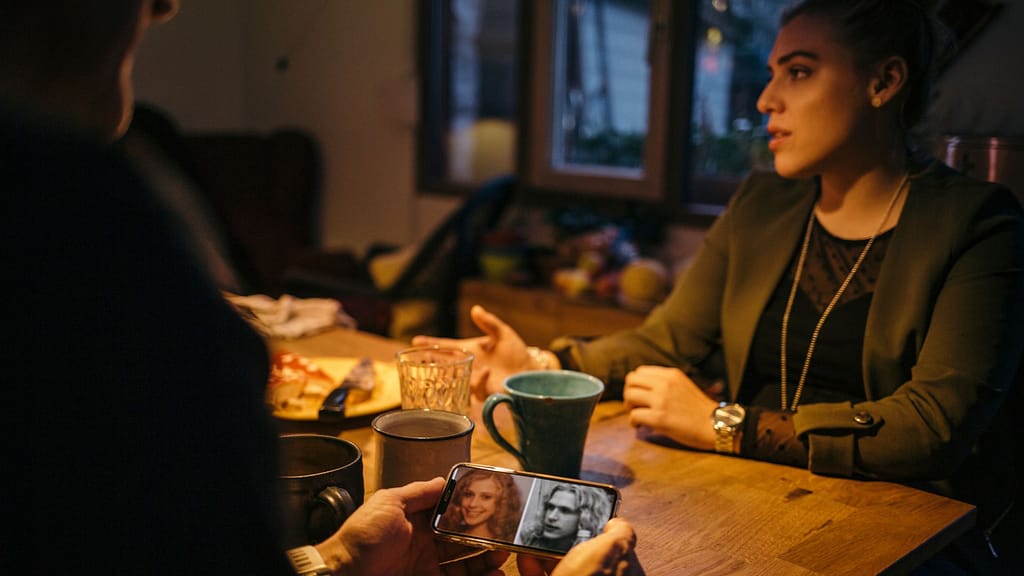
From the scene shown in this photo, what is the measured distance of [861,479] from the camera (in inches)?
50.6

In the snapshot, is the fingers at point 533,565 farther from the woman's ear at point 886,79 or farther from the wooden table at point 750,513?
the woman's ear at point 886,79

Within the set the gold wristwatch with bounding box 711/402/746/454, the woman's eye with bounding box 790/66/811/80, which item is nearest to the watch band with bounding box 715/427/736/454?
the gold wristwatch with bounding box 711/402/746/454

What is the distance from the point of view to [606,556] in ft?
2.63

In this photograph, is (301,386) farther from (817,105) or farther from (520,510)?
(817,105)

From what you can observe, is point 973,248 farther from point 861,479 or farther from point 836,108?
point 861,479

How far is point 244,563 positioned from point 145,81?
5.33m

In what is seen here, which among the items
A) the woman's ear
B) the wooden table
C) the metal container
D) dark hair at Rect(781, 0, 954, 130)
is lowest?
the wooden table

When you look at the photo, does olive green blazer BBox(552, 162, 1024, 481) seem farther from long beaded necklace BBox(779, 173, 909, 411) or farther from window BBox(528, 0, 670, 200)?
window BBox(528, 0, 670, 200)

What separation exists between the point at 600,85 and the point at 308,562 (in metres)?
3.39

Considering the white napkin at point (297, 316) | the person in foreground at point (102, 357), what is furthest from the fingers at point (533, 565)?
the white napkin at point (297, 316)

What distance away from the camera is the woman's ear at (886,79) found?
1643 mm

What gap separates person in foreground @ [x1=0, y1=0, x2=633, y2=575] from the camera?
513 millimetres

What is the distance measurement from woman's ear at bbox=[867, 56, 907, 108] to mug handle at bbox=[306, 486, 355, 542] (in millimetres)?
1204

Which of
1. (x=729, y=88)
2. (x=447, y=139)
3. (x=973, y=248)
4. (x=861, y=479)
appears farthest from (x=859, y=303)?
(x=447, y=139)
